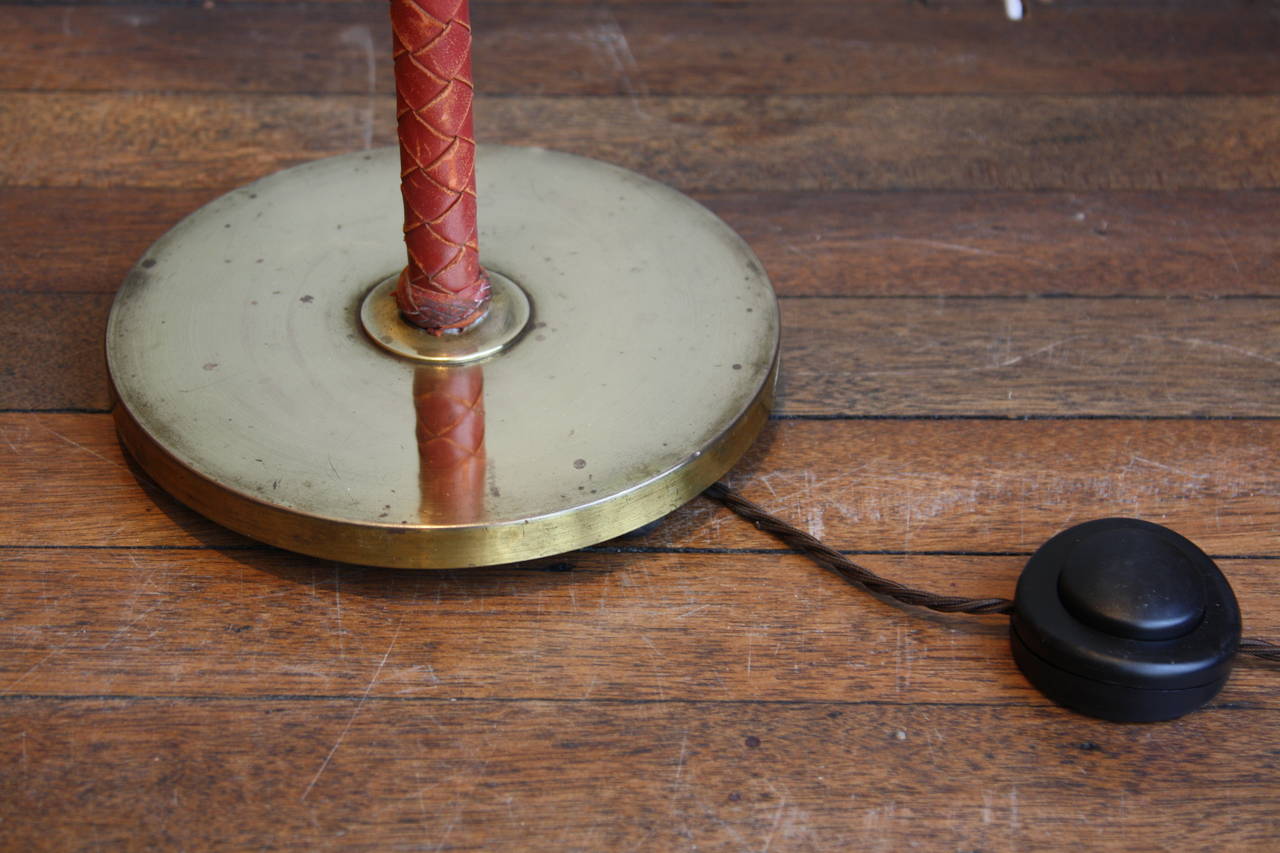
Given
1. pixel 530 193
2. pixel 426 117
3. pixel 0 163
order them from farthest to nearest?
pixel 0 163
pixel 530 193
pixel 426 117

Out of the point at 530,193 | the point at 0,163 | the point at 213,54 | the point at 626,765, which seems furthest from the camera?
the point at 213,54

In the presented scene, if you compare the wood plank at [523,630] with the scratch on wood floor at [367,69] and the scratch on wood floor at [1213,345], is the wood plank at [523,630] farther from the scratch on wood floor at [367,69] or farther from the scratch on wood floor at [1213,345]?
the scratch on wood floor at [367,69]

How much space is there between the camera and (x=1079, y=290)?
1064mm

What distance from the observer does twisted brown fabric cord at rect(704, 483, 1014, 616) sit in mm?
779

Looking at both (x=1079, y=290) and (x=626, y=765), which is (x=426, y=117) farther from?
(x=1079, y=290)

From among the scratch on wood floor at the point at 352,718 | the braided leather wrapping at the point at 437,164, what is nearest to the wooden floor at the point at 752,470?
the scratch on wood floor at the point at 352,718

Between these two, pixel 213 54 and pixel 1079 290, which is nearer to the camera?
pixel 1079 290

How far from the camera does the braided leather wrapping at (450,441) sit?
2.52 feet

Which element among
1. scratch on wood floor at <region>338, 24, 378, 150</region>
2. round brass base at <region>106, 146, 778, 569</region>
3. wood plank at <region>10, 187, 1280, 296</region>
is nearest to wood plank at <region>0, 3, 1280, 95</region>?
scratch on wood floor at <region>338, 24, 378, 150</region>

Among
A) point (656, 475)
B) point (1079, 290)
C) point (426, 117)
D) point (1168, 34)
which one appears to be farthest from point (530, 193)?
point (1168, 34)

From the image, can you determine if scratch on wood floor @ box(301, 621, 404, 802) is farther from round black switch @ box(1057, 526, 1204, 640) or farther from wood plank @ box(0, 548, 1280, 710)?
round black switch @ box(1057, 526, 1204, 640)

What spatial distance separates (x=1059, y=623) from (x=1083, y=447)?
225mm

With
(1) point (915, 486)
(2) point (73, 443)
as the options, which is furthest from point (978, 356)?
(2) point (73, 443)

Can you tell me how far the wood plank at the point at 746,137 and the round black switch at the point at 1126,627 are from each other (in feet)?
1.70
